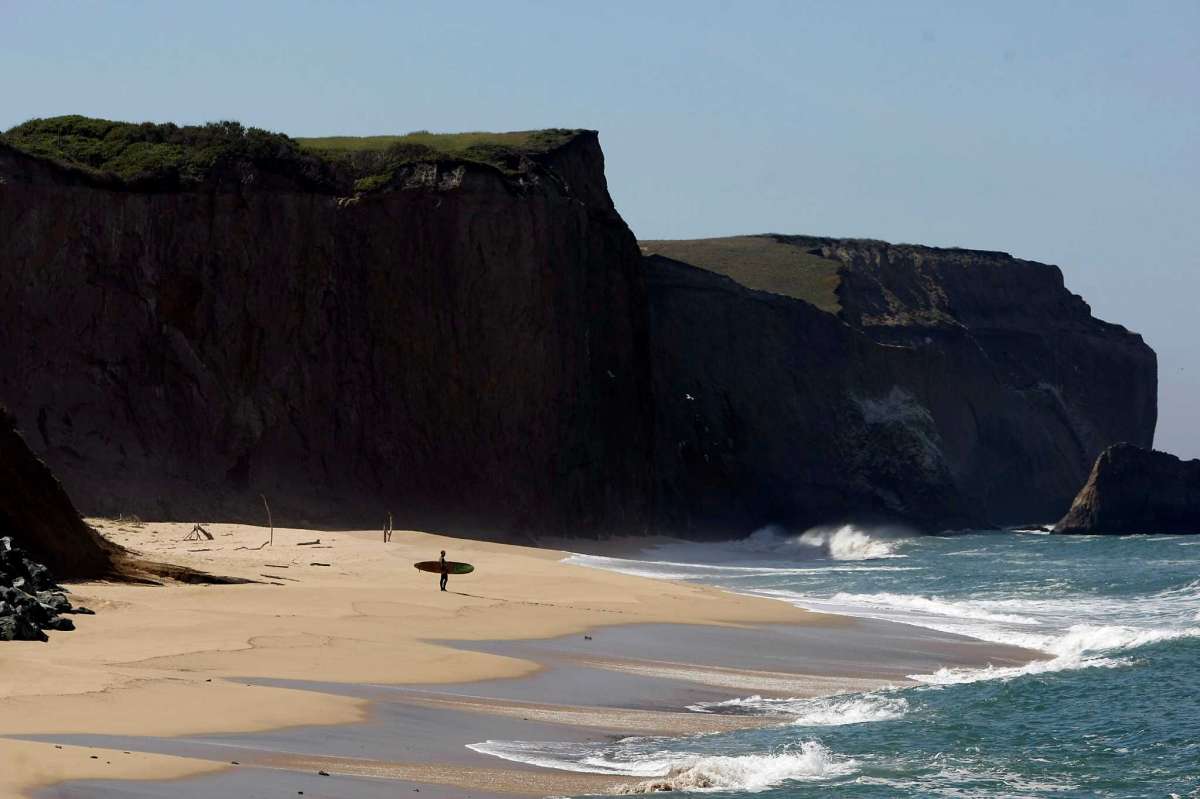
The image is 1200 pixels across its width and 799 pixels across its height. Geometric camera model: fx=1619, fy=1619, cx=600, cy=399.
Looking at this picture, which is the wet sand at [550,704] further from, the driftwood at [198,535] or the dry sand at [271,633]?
the driftwood at [198,535]

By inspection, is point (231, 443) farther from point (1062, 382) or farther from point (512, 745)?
point (1062, 382)

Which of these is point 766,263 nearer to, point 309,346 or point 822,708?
point 309,346

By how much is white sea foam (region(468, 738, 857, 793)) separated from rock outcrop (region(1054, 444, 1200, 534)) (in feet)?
180

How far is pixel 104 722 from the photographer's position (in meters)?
12.7

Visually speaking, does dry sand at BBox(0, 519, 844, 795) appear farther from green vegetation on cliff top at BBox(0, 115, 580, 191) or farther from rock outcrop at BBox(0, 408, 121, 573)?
green vegetation on cliff top at BBox(0, 115, 580, 191)

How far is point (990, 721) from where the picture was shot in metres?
17.5

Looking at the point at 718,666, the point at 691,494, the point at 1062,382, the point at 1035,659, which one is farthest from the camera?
the point at 1062,382

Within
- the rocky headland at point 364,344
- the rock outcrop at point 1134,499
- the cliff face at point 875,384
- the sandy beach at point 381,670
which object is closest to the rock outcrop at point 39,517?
the sandy beach at point 381,670

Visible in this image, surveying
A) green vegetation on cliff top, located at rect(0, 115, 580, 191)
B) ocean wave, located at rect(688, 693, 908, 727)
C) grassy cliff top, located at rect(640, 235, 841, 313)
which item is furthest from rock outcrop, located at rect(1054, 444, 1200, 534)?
ocean wave, located at rect(688, 693, 908, 727)

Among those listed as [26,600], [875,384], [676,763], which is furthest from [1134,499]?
[26,600]

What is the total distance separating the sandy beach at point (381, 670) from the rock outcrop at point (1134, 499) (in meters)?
40.1

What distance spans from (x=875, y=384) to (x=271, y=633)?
57.2m

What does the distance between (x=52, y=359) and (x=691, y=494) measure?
2770 centimetres

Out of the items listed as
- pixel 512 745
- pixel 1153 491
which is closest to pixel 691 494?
pixel 1153 491
